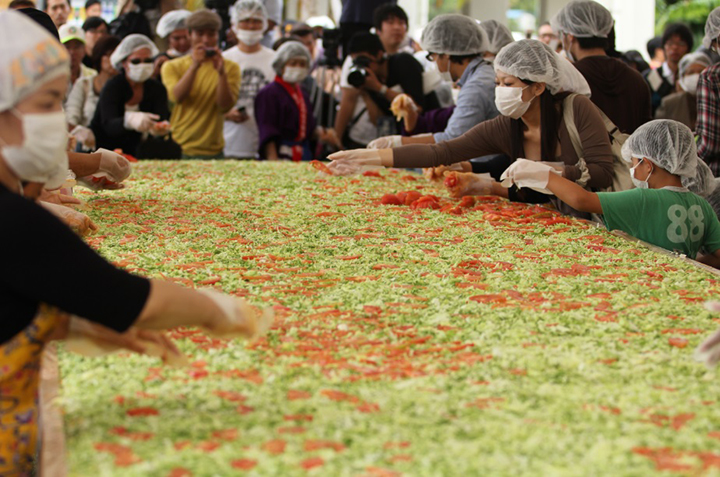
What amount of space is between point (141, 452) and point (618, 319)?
57.9 inches

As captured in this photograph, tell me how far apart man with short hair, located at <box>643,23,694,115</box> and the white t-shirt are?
152 inches

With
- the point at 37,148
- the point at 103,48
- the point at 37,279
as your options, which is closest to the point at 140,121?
the point at 103,48

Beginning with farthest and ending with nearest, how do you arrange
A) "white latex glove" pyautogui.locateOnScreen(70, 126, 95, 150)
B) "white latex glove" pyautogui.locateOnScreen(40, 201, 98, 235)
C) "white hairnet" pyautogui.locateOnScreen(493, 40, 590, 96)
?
1. "white latex glove" pyautogui.locateOnScreen(70, 126, 95, 150)
2. "white hairnet" pyautogui.locateOnScreen(493, 40, 590, 96)
3. "white latex glove" pyautogui.locateOnScreen(40, 201, 98, 235)

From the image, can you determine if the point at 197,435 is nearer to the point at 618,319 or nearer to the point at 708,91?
the point at 618,319

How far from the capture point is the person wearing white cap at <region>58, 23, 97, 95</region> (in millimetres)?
7816

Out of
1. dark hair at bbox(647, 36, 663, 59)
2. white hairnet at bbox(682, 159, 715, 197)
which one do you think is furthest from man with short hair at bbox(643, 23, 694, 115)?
white hairnet at bbox(682, 159, 715, 197)

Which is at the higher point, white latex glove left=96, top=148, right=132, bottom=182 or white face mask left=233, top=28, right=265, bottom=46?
white face mask left=233, top=28, right=265, bottom=46

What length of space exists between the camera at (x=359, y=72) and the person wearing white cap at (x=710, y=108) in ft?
9.66

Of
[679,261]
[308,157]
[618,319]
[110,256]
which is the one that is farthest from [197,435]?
[308,157]

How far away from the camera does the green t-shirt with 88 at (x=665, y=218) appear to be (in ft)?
12.3

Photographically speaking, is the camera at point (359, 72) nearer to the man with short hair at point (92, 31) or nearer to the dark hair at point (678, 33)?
the man with short hair at point (92, 31)

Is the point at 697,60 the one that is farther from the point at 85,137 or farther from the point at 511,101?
the point at 85,137

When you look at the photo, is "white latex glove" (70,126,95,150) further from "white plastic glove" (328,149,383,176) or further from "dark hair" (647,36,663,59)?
"dark hair" (647,36,663,59)

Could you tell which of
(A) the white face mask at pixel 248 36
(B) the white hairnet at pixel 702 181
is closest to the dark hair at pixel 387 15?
(A) the white face mask at pixel 248 36
